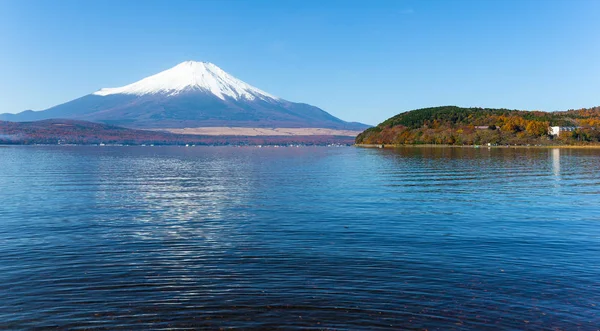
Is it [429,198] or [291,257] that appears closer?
[291,257]

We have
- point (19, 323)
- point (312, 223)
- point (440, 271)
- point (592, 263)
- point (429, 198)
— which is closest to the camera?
point (19, 323)

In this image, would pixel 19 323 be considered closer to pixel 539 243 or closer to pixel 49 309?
pixel 49 309

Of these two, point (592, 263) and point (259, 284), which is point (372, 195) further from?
point (259, 284)

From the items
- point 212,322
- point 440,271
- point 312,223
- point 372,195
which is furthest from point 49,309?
point 372,195

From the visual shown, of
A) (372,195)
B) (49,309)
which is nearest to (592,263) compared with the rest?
(49,309)

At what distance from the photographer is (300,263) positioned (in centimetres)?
2158

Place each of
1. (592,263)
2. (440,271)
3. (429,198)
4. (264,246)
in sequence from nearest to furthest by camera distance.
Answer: (440,271)
(592,263)
(264,246)
(429,198)

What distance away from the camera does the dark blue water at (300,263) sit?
15.8 meters

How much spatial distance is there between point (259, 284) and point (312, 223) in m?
13.1

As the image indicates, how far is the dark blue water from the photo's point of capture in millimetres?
15781

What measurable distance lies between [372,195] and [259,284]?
2925 cm

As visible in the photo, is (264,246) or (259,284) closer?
(259,284)

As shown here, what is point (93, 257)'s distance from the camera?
22.8 m

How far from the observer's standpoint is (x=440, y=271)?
20.5m
